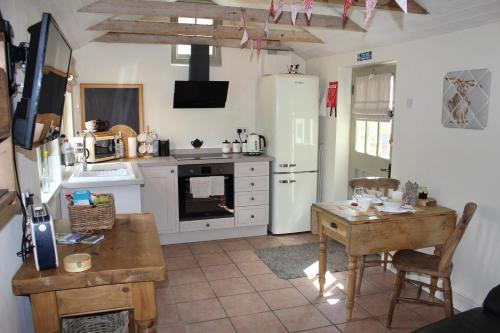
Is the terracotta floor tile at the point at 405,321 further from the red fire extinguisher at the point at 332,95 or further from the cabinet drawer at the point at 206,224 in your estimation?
the red fire extinguisher at the point at 332,95

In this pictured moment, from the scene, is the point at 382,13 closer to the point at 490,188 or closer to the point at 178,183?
the point at 490,188

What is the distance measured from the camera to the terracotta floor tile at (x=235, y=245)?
4.78 m

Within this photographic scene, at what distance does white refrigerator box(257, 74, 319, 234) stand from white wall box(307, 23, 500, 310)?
103cm

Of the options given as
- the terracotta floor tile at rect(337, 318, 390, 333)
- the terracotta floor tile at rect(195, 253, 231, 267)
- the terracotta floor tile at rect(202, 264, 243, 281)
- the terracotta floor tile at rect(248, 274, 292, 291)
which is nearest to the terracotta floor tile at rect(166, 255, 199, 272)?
the terracotta floor tile at rect(195, 253, 231, 267)

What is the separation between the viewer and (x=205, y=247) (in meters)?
4.80

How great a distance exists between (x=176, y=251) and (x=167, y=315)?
1.41 meters

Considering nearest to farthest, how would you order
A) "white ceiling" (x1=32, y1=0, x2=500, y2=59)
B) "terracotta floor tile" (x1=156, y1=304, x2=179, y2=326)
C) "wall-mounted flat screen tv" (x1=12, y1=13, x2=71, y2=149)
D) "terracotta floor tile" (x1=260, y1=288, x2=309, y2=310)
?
"wall-mounted flat screen tv" (x1=12, y1=13, x2=71, y2=149) → "white ceiling" (x1=32, y1=0, x2=500, y2=59) → "terracotta floor tile" (x1=156, y1=304, x2=179, y2=326) → "terracotta floor tile" (x1=260, y1=288, x2=309, y2=310)

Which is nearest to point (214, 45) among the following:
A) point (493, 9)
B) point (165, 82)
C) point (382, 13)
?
point (165, 82)

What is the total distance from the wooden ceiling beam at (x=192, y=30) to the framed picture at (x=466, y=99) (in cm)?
185

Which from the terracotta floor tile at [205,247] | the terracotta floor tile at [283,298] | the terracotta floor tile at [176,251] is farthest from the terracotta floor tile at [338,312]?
the terracotta floor tile at [176,251]

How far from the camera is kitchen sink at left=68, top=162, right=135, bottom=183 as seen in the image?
12.1ft

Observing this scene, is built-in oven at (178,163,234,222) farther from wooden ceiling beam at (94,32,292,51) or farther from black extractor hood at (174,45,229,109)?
wooden ceiling beam at (94,32,292,51)

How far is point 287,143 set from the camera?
503cm

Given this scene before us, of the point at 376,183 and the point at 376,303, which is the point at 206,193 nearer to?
the point at 376,183
